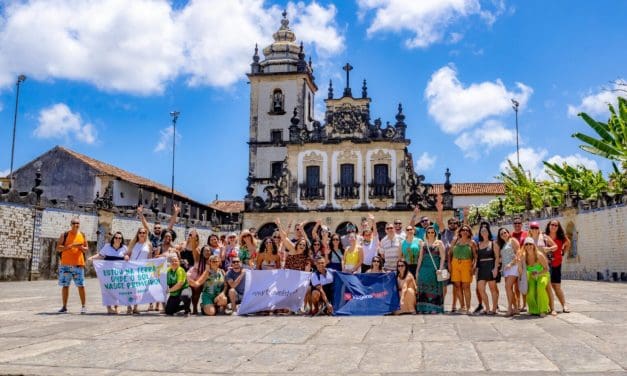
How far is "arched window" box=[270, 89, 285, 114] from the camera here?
4269 centimetres

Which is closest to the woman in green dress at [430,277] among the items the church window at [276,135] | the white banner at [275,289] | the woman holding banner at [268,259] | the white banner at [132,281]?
the white banner at [275,289]

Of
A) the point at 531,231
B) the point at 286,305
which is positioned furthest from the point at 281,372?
the point at 531,231

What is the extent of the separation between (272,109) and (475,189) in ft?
69.4

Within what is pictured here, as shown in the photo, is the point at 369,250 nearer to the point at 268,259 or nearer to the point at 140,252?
the point at 268,259

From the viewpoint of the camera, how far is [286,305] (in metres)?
10.6

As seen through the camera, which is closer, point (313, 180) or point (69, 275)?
point (69, 275)

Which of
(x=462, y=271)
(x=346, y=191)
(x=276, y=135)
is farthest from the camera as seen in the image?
(x=276, y=135)

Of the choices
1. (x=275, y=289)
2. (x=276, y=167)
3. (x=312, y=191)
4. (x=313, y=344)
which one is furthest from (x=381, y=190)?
(x=313, y=344)

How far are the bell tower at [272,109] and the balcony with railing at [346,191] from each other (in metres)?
5.03

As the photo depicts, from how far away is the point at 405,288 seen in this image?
33.4 feet

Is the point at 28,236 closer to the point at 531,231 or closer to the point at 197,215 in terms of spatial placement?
the point at 531,231

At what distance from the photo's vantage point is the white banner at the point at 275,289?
10.5 m

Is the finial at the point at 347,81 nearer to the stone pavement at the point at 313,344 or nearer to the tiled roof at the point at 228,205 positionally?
the tiled roof at the point at 228,205

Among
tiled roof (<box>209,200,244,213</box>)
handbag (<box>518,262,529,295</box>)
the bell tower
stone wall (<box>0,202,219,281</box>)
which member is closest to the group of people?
handbag (<box>518,262,529,295</box>)
